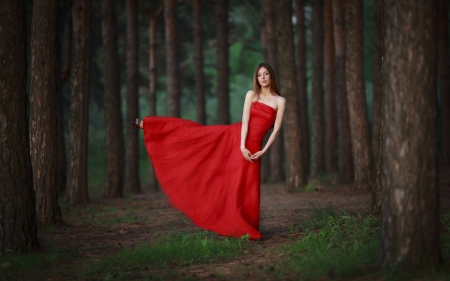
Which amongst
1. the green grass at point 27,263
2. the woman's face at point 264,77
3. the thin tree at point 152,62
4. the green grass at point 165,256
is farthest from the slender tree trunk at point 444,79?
the green grass at point 27,263

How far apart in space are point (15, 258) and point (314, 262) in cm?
381

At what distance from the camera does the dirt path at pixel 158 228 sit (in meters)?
7.35

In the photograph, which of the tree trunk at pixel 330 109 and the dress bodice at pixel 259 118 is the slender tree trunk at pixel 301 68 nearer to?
the tree trunk at pixel 330 109

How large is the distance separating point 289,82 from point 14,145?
10663 millimetres

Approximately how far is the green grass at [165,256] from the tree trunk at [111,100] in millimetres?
9685

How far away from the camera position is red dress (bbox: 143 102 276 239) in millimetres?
9234

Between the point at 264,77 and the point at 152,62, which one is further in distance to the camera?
the point at 152,62

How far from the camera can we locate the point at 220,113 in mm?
25359

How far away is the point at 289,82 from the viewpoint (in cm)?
1764

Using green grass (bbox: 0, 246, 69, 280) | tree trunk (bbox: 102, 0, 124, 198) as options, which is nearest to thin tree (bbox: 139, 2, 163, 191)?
tree trunk (bbox: 102, 0, 124, 198)

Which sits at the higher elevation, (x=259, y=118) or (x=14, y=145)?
(x=259, y=118)

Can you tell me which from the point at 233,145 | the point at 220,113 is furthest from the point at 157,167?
the point at 220,113

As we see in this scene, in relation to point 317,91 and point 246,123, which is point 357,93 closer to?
point 246,123

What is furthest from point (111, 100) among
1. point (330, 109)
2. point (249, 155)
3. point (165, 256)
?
point (330, 109)
